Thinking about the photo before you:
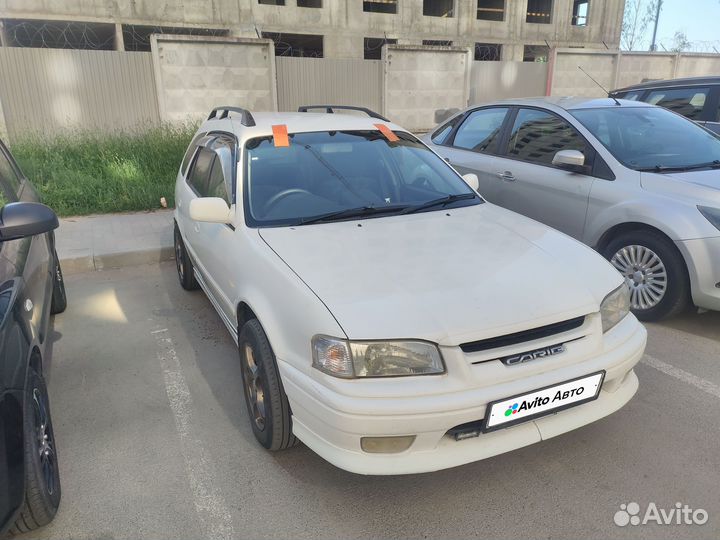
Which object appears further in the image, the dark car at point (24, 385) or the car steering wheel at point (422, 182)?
the car steering wheel at point (422, 182)

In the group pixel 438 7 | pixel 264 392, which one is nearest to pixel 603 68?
pixel 264 392

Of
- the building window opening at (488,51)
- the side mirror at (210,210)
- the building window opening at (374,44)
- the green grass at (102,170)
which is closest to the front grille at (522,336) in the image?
the side mirror at (210,210)

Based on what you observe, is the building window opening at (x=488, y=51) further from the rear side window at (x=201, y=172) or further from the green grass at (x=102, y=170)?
the rear side window at (x=201, y=172)

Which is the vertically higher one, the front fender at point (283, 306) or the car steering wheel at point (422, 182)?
the car steering wheel at point (422, 182)

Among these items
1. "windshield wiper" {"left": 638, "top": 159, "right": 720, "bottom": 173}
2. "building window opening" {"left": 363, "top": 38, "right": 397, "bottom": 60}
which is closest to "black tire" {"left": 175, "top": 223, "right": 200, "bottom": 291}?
"windshield wiper" {"left": 638, "top": 159, "right": 720, "bottom": 173}

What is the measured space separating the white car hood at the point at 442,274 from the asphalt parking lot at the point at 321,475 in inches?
32.0

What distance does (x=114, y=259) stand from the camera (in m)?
5.83

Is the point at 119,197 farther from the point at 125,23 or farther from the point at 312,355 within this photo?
the point at 125,23

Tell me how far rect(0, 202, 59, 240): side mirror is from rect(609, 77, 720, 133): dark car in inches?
273

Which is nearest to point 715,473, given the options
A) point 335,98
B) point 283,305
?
point 283,305

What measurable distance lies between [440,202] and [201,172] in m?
1.96

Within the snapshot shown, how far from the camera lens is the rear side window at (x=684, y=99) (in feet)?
22.1

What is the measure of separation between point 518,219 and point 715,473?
5.37 ft

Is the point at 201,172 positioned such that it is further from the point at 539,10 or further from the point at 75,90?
the point at 539,10
